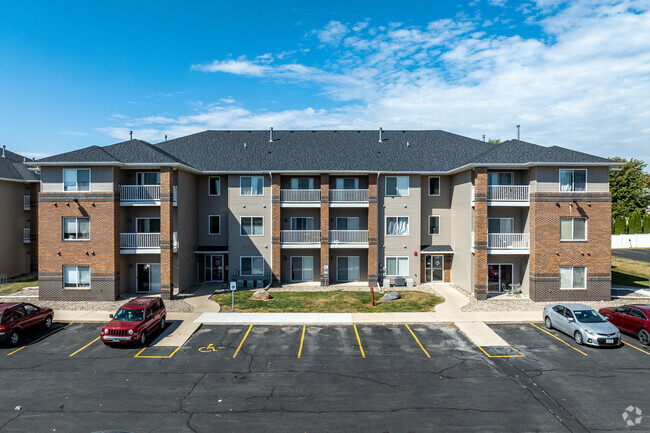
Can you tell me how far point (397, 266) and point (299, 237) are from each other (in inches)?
298

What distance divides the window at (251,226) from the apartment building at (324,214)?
8 cm

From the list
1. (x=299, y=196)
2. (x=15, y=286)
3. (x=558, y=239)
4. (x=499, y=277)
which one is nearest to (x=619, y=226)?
(x=558, y=239)

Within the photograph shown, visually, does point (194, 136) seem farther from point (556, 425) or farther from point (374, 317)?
point (556, 425)

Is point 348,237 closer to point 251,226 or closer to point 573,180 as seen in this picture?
point 251,226

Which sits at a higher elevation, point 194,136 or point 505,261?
point 194,136

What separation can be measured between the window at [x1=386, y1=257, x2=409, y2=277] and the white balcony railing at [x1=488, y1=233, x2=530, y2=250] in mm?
6282

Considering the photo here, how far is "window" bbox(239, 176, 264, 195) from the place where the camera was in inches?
1120

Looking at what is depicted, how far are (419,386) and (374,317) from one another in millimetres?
7806

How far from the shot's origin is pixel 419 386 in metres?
12.6

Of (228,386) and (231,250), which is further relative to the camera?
→ (231,250)

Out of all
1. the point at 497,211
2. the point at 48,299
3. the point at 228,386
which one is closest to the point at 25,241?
the point at 48,299

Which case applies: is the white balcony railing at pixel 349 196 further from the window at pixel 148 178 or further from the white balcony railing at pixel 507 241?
the window at pixel 148 178

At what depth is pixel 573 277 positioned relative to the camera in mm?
23812

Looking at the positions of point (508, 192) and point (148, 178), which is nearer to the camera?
point (508, 192)
